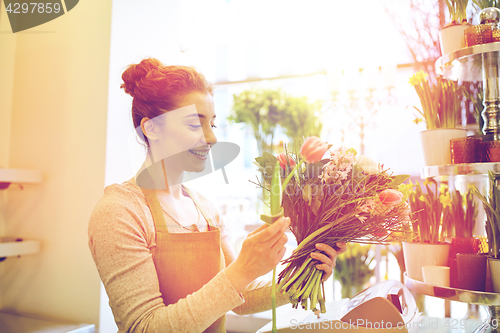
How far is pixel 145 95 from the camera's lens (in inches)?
27.4

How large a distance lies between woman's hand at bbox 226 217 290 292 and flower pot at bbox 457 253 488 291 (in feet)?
1.72

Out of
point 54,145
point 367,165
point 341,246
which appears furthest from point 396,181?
point 54,145

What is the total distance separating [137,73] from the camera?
28.2 inches

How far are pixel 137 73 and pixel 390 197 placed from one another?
1.96 ft

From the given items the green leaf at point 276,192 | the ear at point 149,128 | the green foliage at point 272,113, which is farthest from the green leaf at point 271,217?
the green foliage at point 272,113

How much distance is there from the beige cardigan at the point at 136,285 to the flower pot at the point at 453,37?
2.93 feet

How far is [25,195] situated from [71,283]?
0.34 meters

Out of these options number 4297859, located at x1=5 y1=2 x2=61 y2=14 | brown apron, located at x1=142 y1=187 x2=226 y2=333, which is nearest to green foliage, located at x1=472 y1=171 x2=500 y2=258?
brown apron, located at x1=142 y1=187 x2=226 y2=333

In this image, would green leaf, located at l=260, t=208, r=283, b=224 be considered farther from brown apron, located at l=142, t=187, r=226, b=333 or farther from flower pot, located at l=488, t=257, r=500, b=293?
flower pot, located at l=488, t=257, r=500, b=293

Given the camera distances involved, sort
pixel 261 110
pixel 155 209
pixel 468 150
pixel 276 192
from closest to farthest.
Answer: pixel 276 192 → pixel 155 209 → pixel 468 150 → pixel 261 110

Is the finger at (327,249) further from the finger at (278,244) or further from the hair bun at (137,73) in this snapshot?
the hair bun at (137,73)

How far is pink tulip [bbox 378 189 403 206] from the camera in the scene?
0.57 m

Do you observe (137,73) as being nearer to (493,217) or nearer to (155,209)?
(155,209)

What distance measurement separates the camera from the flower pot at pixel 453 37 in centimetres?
89
